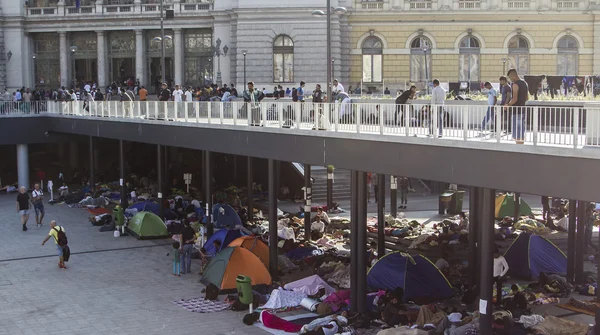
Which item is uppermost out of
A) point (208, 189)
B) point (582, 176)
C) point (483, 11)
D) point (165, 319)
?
point (483, 11)

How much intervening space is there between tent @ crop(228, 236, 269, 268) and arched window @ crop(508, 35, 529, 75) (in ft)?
Answer: 131

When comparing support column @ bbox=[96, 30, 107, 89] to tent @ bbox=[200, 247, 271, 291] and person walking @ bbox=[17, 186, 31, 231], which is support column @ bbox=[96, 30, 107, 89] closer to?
person walking @ bbox=[17, 186, 31, 231]

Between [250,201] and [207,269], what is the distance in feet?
37.5

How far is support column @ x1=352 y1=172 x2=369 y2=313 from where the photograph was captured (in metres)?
23.1

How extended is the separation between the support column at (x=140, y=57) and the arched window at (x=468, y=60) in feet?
85.0

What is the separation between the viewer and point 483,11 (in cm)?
6391

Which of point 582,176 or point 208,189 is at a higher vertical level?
point 582,176

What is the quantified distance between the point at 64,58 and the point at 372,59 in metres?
26.9

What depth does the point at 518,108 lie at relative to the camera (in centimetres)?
1866

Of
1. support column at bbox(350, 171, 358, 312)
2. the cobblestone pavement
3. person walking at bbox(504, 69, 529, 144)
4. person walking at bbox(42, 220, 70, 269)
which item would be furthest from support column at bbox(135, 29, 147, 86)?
person walking at bbox(504, 69, 529, 144)

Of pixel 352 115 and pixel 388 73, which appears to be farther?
pixel 388 73

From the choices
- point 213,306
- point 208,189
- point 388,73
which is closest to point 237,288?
point 213,306

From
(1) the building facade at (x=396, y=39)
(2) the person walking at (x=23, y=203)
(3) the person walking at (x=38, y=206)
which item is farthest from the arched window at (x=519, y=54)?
(2) the person walking at (x=23, y=203)

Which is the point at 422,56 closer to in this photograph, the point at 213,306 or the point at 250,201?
the point at 250,201
